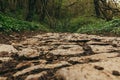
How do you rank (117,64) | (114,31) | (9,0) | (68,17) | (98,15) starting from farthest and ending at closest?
(68,17) < (98,15) < (9,0) < (114,31) < (117,64)

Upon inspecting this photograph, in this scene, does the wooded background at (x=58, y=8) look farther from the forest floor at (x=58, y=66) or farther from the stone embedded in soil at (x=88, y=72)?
the stone embedded in soil at (x=88, y=72)

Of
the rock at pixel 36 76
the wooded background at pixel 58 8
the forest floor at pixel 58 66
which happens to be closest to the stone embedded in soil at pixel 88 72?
the forest floor at pixel 58 66

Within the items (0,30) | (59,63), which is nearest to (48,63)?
(59,63)

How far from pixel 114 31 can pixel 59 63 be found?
323 inches

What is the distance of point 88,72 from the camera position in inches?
146

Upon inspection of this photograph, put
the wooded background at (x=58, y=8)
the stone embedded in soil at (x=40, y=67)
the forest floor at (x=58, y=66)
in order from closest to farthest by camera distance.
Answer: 1. the forest floor at (x=58, y=66)
2. the stone embedded in soil at (x=40, y=67)
3. the wooded background at (x=58, y=8)

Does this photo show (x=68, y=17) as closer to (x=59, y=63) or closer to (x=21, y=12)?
(x=21, y=12)

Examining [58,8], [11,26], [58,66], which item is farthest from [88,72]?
[58,8]

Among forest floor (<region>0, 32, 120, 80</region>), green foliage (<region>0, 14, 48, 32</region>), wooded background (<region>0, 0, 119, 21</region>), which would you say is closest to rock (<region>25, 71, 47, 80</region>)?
forest floor (<region>0, 32, 120, 80</region>)

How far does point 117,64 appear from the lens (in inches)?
164

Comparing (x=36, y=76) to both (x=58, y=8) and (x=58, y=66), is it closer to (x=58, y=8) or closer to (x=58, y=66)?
(x=58, y=66)

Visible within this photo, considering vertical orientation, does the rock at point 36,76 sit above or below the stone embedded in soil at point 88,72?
below

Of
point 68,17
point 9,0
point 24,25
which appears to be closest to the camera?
point 24,25

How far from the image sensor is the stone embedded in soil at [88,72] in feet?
11.5
